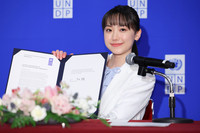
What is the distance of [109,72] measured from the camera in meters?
2.13

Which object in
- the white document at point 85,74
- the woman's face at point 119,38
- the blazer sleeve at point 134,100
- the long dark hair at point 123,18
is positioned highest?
the long dark hair at point 123,18

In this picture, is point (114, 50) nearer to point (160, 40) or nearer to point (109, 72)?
point (109, 72)

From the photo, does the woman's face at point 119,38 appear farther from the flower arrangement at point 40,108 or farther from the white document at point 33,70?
the flower arrangement at point 40,108

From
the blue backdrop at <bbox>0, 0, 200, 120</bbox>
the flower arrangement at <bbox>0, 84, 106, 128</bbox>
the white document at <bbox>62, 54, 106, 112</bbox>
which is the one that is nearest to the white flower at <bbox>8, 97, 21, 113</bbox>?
the flower arrangement at <bbox>0, 84, 106, 128</bbox>

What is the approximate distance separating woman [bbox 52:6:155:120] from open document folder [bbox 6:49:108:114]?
0.08 metres

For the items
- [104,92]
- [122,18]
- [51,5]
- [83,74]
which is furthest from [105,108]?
[51,5]

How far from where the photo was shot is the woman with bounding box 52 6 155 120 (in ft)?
6.13

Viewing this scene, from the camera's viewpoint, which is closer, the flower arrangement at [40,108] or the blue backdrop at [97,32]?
the flower arrangement at [40,108]

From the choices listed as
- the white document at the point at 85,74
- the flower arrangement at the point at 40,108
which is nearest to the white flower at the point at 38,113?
the flower arrangement at the point at 40,108

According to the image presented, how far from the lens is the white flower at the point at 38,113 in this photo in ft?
3.35

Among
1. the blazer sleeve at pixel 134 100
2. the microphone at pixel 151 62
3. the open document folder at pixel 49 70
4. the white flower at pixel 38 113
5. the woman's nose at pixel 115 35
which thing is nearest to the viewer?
the white flower at pixel 38 113

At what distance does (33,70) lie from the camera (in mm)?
1972

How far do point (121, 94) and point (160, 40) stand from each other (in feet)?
2.31

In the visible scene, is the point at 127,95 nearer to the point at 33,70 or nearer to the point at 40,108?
the point at 33,70
